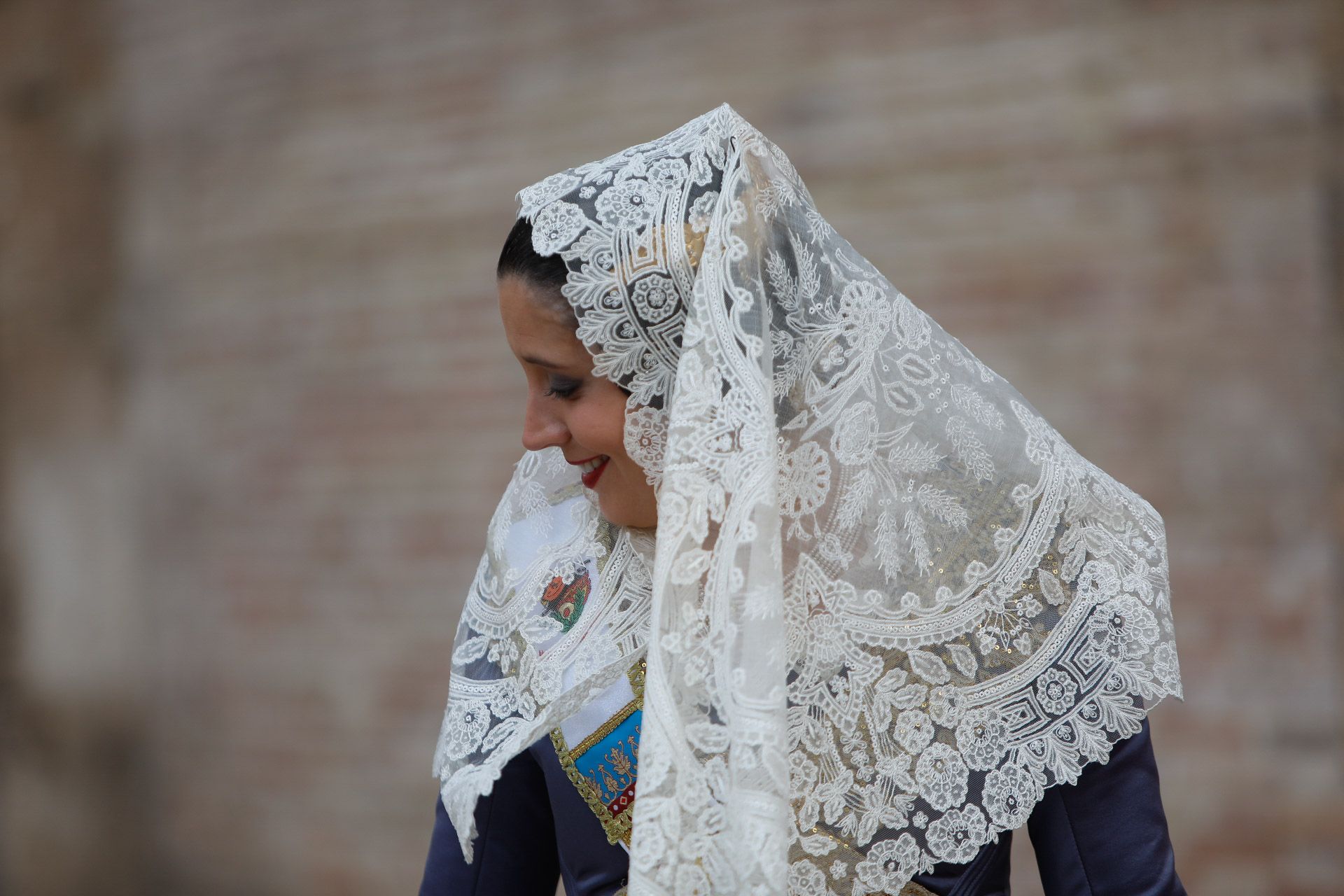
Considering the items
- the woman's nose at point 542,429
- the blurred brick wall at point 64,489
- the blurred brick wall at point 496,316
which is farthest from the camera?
the blurred brick wall at point 64,489

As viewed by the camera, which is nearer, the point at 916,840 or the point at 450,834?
the point at 916,840

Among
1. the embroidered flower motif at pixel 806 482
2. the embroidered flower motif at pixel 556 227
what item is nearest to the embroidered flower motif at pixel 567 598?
the embroidered flower motif at pixel 806 482

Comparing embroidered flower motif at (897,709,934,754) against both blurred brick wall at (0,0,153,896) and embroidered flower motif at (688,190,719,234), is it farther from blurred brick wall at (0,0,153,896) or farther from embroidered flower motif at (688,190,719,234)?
blurred brick wall at (0,0,153,896)

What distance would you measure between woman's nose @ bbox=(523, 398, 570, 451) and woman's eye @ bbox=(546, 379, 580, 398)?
0.7 inches

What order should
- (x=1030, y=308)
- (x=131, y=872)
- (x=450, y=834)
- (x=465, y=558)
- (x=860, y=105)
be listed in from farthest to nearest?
(x=131, y=872) < (x=465, y=558) < (x=860, y=105) < (x=1030, y=308) < (x=450, y=834)

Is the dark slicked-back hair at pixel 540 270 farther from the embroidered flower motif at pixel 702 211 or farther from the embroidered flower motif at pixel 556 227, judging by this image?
the embroidered flower motif at pixel 702 211

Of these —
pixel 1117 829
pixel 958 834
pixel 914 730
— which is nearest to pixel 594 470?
pixel 914 730

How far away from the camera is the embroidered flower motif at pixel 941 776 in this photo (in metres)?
1.22

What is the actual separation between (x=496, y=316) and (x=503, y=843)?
235 centimetres

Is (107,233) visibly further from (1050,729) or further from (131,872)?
(1050,729)

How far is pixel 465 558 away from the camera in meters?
3.65

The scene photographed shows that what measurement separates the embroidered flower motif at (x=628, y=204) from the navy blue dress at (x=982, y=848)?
648mm

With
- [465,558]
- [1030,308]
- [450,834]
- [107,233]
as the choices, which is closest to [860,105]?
[1030,308]

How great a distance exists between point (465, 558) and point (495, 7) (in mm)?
1750
